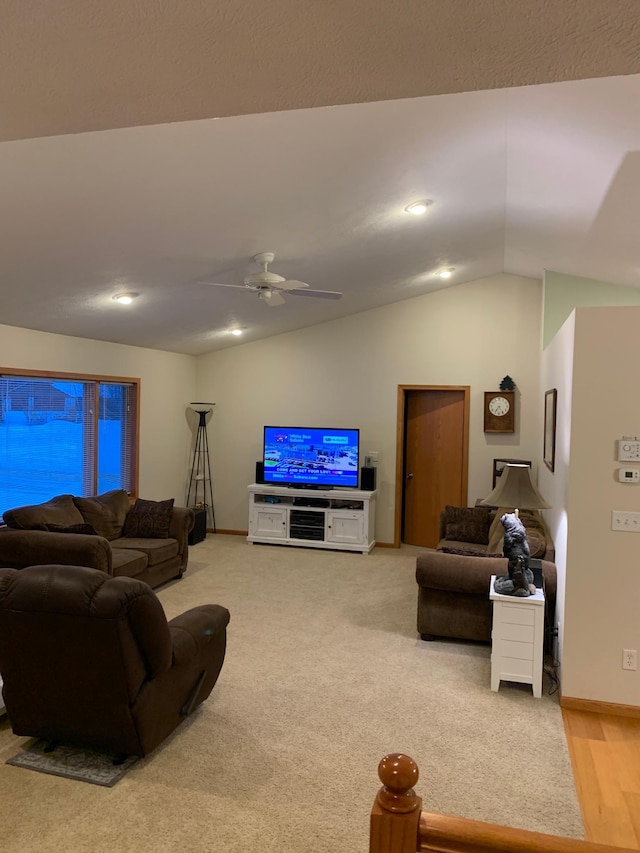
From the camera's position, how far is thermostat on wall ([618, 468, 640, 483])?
11.8 ft

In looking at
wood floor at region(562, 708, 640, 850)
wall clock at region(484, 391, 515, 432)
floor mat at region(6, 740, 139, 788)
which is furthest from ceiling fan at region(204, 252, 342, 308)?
wall clock at region(484, 391, 515, 432)

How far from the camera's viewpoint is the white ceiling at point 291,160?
1.16m

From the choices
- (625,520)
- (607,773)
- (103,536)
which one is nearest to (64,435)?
(103,536)

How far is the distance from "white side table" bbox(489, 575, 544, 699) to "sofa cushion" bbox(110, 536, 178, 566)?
10.3 feet

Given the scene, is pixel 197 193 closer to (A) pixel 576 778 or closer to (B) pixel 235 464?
(A) pixel 576 778

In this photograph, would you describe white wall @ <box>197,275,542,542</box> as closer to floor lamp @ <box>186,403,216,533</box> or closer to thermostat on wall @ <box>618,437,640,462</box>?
floor lamp @ <box>186,403,216,533</box>

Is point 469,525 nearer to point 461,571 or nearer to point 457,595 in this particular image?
point 457,595

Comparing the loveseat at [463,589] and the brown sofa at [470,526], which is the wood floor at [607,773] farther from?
the brown sofa at [470,526]

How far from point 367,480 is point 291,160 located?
4840 mm

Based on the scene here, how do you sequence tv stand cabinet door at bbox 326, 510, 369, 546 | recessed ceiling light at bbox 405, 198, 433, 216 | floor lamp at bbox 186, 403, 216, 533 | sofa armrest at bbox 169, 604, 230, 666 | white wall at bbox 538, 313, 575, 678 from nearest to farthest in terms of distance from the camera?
sofa armrest at bbox 169, 604, 230, 666
white wall at bbox 538, 313, 575, 678
recessed ceiling light at bbox 405, 198, 433, 216
tv stand cabinet door at bbox 326, 510, 369, 546
floor lamp at bbox 186, 403, 216, 533

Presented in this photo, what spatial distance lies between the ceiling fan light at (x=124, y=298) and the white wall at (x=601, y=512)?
3.48 metres

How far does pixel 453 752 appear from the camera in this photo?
10.6 feet

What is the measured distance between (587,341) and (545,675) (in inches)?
84.4

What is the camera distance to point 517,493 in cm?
416
